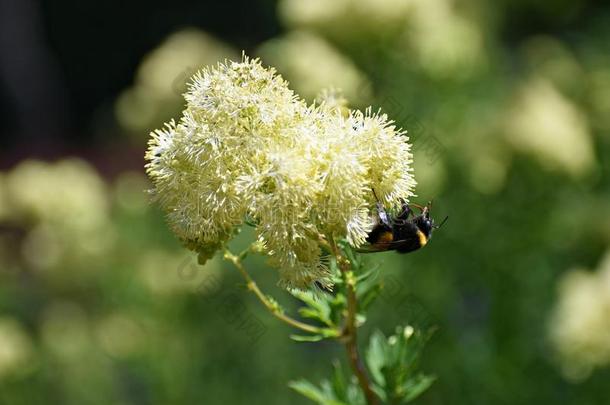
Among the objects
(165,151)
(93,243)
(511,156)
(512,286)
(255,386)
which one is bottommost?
(255,386)

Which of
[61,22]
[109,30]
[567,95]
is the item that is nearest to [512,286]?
[567,95]

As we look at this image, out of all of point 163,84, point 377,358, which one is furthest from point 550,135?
point 377,358

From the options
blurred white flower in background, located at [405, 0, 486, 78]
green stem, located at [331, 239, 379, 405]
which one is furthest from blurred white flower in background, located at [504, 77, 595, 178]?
green stem, located at [331, 239, 379, 405]

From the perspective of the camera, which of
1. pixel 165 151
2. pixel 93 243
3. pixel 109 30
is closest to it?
pixel 165 151

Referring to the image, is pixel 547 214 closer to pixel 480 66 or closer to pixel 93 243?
pixel 480 66

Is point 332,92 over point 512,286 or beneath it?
over

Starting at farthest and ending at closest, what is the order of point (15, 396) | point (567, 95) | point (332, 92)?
1. point (567, 95)
2. point (15, 396)
3. point (332, 92)

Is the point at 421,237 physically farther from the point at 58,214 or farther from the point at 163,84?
the point at 58,214

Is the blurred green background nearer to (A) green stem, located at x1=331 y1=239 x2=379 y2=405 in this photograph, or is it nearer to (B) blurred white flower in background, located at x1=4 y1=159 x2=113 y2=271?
(B) blurred white flower in background, located at x1=4 y1=159 x2=113 y2=271
